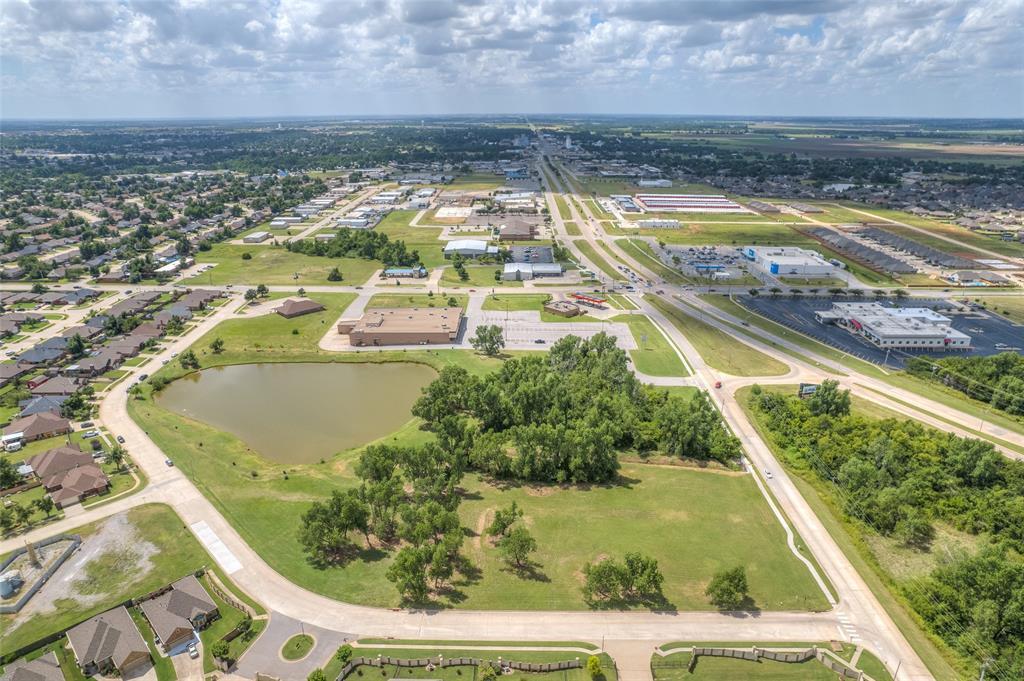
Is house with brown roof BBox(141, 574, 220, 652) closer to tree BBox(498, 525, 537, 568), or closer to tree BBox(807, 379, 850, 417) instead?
tree BBox(498, 525, 537, 568)

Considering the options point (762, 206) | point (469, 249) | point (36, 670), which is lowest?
point (36, 670)

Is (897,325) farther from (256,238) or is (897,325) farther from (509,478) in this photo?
(256,238)

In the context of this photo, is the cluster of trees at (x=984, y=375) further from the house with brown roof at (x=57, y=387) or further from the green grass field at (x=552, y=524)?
the house with brown roof at (x=57, y=387)

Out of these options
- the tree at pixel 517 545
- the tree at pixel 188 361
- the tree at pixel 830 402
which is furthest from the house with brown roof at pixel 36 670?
the tree at pixel 830 402

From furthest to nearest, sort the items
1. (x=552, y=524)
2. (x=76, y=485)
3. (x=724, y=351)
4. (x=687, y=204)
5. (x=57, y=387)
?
(x=687, y=204), (x=724, y=351), (x=57, y=387), (x=76, y=485), (x=552, y=524)

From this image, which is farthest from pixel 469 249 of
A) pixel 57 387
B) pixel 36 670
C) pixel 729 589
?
pixel 36 670

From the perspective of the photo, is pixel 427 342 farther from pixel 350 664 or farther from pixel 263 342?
pixel 350 664
